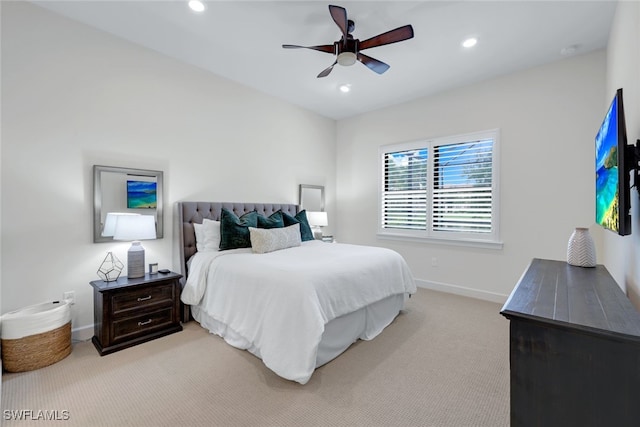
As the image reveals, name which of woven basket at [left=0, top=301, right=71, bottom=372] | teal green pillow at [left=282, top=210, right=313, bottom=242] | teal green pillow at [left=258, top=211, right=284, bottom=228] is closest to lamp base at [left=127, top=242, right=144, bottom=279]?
woven basket at [left=0, top=301, right=71, bottom=372]

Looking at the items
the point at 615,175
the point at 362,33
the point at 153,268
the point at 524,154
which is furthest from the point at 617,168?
the point at 153,268

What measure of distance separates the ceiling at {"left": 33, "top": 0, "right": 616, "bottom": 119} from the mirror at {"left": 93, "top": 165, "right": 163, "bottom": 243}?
1.40 metres

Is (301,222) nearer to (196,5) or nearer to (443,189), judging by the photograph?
(443,189)

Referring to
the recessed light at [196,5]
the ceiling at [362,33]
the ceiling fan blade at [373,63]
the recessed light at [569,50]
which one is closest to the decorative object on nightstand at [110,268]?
the ceiling at [362,33]

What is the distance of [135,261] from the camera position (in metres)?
2.71

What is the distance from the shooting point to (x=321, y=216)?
4719 mm

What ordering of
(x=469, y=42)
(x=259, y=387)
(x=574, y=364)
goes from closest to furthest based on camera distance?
(x=574, y=364) < (x=259, y=387) < (x=469, y=42)

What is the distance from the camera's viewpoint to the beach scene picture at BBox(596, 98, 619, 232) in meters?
1.45

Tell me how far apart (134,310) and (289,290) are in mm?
1573

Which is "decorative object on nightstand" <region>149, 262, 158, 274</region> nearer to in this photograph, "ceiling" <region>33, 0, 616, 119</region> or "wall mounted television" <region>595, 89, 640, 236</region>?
"ceiling" <region>33, 0, 616, 119</region>

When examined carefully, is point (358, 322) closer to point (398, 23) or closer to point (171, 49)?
point (398, 23)

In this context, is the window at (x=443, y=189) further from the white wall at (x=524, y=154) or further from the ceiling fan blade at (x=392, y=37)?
the ceiling fan blade at (x=392, y=37)

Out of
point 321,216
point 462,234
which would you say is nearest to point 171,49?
point 321,216

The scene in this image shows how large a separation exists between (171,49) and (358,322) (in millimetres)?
3489
